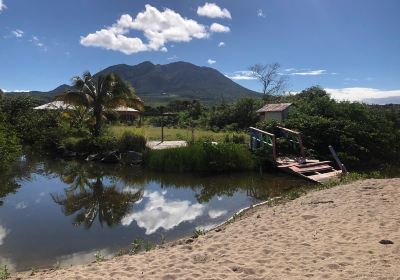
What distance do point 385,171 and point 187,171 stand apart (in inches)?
337

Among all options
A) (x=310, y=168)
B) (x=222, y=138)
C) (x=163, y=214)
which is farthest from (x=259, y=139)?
(x=163, y=214)

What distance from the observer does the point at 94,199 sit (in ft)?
41.3

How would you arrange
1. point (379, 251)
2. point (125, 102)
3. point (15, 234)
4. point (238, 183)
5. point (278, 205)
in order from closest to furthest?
point (379, 251)
point (15, 234)
point (278, 205)
point (238, 183)
point (125, 102)

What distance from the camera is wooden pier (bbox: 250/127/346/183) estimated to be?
14.5 m

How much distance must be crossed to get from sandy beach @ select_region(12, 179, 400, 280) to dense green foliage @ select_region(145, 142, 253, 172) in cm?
862

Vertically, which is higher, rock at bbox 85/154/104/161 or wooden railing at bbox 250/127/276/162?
wooden railing at bbox 250/127/276/162

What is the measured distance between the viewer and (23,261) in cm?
711

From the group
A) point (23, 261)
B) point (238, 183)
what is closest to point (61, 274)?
point (23, 261)

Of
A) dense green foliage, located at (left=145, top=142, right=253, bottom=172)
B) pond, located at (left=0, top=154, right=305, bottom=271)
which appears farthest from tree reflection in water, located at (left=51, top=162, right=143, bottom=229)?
dense green foliage, located at (left=145, top=142, right=253, bottom=172)

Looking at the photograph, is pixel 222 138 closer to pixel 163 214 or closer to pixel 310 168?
pixel 310 168

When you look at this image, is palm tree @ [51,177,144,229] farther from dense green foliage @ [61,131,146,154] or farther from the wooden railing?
the wooden railing

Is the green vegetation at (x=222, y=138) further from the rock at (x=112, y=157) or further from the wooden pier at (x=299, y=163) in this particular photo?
the wooden pier at (x=299, y=163)

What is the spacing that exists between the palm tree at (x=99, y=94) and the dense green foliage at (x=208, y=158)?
27.3 ft

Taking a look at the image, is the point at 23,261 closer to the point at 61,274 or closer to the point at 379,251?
the point at 61,274
